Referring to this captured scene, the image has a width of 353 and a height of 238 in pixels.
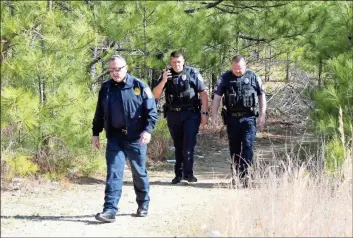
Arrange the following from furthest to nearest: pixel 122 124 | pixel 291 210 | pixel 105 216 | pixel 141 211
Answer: pixel 141 211 → pixel 122 124 → pixel 105 216 → pixel 291 210

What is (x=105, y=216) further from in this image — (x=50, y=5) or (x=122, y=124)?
(x=50, y=5)

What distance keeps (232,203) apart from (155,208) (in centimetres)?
145

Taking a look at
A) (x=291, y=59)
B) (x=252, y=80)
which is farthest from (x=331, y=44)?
(x=291, y=59)

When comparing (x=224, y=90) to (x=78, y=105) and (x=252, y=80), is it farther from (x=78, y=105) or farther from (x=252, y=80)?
(x=78, y=105)

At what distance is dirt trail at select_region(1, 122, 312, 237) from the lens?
17.3ft

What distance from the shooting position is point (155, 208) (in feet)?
20.6

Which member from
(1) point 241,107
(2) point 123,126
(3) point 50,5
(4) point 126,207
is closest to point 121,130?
(2) point 123,126

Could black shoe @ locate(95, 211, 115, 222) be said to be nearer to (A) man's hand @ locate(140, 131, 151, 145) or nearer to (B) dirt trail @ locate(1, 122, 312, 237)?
(B) dirt trail @ locate(1, 122, 312, 237)

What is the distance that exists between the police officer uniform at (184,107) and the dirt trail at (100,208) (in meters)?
0.59

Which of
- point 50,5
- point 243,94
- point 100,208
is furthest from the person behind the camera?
point 50,5

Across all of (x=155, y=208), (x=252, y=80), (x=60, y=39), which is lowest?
(x=155, y=208)

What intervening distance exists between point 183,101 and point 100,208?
195 cm

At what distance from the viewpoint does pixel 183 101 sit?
7.33 metres

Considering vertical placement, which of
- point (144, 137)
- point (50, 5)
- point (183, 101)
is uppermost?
point (50, 5)
